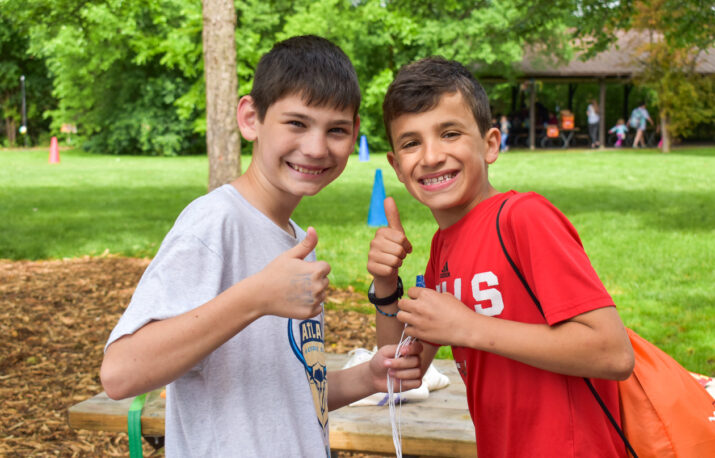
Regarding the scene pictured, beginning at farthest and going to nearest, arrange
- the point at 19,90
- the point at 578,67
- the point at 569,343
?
the point at 19,90 < the point at 578,67 < the point at 569,343

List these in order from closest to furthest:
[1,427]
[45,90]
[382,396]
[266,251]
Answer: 1. [266,251]
2. [382,396]
3. [1,427]
4. [45,90]

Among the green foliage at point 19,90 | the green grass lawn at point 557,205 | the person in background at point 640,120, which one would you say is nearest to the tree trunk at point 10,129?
the green foliage at point 19,90

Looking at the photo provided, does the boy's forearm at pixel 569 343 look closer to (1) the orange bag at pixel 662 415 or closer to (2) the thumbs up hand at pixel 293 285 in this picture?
(1) the orange bag at pixel 662 415

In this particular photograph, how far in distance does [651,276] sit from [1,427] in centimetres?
627

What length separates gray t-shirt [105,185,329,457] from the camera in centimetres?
156

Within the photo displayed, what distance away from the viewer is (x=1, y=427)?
4.27 m

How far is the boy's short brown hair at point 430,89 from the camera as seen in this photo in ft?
6.51

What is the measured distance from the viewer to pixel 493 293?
5.92ft

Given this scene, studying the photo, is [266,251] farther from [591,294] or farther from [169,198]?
[169,198]

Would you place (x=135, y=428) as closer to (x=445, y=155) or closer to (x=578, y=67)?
(x=445, y=155)

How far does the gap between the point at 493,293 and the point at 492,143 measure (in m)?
0.54

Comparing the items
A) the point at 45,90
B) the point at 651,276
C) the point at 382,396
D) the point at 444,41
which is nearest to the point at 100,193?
the point at 651,276

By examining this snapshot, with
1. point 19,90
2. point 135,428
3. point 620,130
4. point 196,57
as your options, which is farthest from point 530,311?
point 19,90

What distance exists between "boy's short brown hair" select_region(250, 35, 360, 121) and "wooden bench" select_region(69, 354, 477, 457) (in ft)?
4.42
